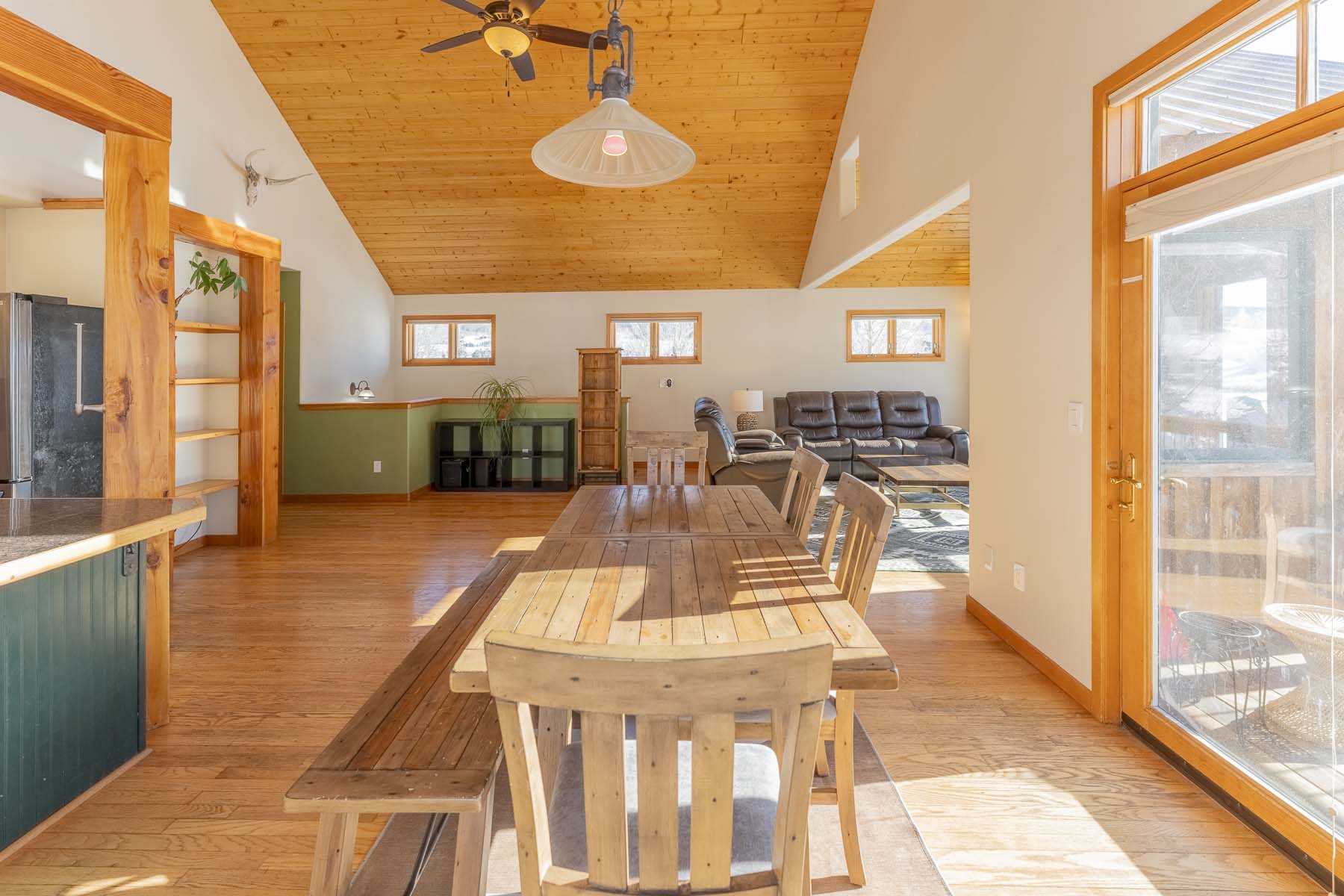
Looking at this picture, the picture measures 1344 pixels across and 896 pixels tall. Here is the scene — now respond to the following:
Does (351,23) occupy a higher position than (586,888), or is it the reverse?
(351,23)

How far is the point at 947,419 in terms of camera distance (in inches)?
377

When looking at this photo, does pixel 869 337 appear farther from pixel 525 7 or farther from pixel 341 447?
pixel 525 7

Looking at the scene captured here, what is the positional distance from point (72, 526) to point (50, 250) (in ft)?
10.5

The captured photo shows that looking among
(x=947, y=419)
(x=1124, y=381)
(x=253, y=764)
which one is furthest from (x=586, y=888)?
(x=947, y=419)

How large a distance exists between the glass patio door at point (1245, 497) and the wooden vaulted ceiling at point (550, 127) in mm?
4495

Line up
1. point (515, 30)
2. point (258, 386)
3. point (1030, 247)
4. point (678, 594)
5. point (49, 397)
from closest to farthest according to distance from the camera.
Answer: point (678, 594), point (515, 30), point (1030, 247), point (49, 397), point (258, 386)

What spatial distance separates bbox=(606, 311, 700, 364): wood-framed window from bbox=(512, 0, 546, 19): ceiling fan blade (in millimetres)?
6912

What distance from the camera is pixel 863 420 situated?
875cm

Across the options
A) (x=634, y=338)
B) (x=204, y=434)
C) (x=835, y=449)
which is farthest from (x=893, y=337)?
(x=204, y=434)

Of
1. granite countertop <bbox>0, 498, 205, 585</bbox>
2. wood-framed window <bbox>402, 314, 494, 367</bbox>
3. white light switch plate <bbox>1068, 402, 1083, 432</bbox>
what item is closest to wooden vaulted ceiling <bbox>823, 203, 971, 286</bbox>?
wood-framed window <bbox>402, 314, 494, 367</bbox>

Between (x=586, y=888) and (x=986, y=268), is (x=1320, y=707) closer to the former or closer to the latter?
(x=586, y=888)

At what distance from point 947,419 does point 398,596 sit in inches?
296

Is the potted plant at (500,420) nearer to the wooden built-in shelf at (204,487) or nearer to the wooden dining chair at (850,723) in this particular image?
the wooden built-in shelf at (204,487)

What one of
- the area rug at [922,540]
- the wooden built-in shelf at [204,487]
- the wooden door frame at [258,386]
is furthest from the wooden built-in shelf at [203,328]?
the area rug at [922,540]
